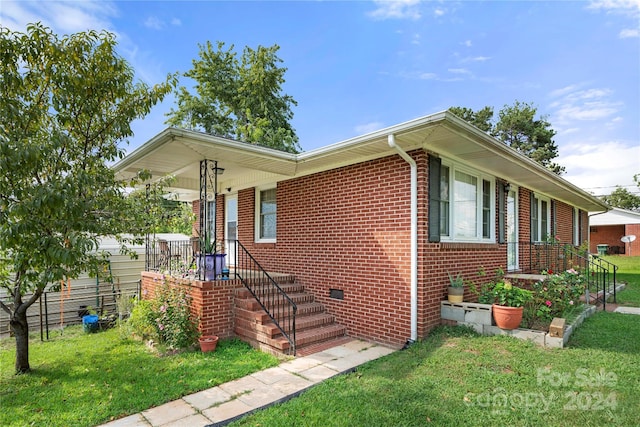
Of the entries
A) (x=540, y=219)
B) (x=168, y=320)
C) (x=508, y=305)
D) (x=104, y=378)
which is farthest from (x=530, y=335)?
(x=540, y=219)

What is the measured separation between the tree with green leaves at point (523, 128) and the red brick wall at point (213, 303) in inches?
1037

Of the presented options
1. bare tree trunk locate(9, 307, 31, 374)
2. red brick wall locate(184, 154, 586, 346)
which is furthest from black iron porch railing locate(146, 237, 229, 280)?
bare tree trunk locate(9, 307, 31, 374)

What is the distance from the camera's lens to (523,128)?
2827cm

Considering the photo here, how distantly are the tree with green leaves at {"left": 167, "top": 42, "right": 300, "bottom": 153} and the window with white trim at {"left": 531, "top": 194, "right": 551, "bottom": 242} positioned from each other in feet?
44.3

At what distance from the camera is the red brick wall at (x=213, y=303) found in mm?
5488

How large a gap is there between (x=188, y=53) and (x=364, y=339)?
20879 mm

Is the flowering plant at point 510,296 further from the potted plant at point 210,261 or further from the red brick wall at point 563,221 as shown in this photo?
the red brick wall at point 563,221

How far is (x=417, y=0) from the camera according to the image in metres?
6.45

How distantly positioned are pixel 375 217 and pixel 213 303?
303 centimetres

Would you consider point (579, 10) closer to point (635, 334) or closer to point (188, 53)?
point (635, 334)

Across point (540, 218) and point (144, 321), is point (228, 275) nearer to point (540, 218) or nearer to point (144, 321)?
point (144, 321)

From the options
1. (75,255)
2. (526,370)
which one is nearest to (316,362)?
(526,370)

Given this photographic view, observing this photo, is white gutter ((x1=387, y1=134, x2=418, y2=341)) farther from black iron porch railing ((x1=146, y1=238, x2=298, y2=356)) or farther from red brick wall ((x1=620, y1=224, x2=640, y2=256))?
red brick wall ((x1=620, y1=224, x2=640, y2=256))

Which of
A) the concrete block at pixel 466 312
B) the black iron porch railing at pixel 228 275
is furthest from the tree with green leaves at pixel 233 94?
the concrete block at pixel 466 312
